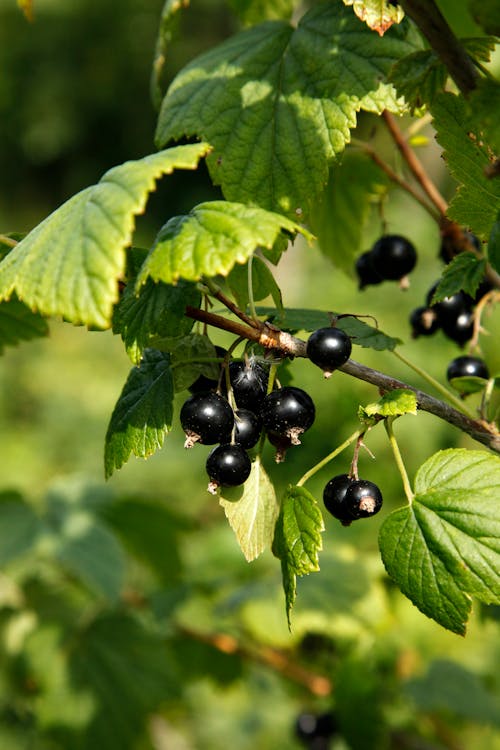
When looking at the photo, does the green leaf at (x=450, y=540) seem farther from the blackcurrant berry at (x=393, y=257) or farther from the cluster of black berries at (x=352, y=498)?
the blackcurrant berry at (x=393, y=257)

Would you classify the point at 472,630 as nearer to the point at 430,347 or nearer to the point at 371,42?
the point at 430,347

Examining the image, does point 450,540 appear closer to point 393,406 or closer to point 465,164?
point 393,406

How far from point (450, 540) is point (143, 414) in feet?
1.21

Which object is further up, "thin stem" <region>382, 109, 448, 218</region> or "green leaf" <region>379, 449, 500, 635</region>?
"thin stem" <region>382, 109, 448, 218</region>

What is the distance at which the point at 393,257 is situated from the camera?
1.48 m

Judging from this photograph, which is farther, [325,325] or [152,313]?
[325,325]

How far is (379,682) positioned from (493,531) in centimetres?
111

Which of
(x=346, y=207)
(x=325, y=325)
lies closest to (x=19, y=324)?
(x=325, y=325)

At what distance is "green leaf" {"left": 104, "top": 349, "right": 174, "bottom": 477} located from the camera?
99cm

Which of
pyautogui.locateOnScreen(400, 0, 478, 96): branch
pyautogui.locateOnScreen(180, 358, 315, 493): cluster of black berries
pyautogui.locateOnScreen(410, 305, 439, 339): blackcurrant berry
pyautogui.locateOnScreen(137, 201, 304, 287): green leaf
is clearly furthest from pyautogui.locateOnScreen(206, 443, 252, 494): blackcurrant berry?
pyautogui.locateOnScreen(410, 305, 439, 339): blackcurrant berry

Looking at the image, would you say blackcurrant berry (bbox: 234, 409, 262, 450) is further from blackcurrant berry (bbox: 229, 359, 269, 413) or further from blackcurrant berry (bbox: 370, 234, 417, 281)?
blackcurrant berry (bbox: 370, 234, 417, 281)

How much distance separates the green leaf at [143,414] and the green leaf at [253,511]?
0.37 feet

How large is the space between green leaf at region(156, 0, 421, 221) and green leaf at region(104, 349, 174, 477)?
27cm

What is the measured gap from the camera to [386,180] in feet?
5.01
